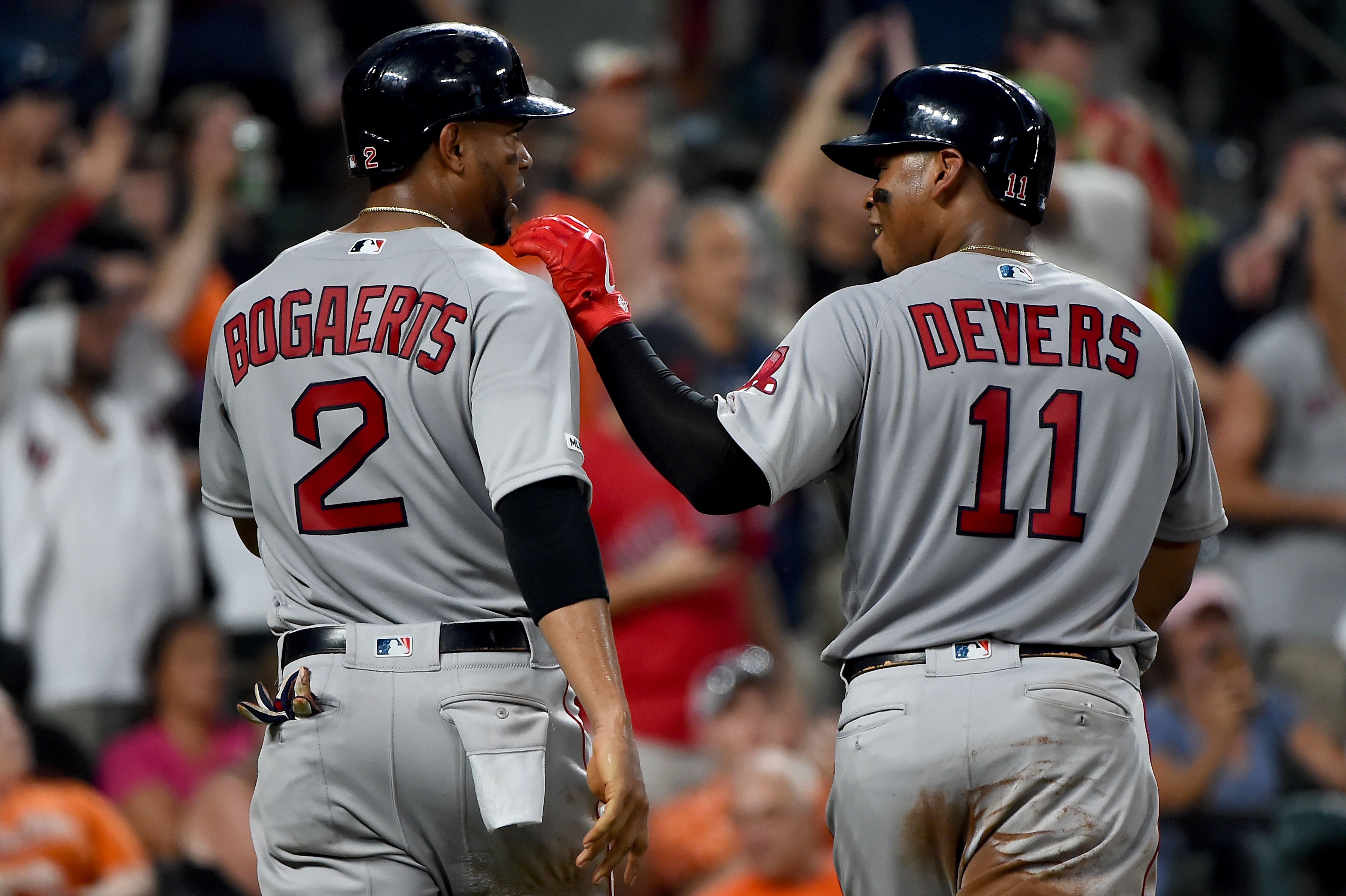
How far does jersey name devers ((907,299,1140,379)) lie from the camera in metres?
3.34

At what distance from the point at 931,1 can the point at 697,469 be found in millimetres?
7379

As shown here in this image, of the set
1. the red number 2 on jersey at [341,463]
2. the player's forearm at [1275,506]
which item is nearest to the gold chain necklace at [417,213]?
the red number 2 on jersey at [341,463]

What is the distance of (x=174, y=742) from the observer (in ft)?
22.8

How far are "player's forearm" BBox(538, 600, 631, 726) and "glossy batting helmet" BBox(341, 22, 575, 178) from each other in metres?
0.96

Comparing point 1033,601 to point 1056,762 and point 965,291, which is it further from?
point 965,291

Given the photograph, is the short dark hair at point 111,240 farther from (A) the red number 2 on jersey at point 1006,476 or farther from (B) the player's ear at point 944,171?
(A) the red number 2 on jersey at point 1006,476

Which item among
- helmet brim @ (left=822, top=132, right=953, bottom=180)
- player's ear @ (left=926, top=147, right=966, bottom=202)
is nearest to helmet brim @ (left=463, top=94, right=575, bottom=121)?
helmet brim @ (left=822, top=132, right=953, bottom=180)

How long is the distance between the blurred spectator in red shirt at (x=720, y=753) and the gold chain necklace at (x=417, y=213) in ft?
11.5

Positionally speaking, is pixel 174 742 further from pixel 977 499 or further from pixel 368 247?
pixel 977 499

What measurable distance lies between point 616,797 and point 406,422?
2.50 ft

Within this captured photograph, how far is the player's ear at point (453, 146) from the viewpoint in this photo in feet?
10.9

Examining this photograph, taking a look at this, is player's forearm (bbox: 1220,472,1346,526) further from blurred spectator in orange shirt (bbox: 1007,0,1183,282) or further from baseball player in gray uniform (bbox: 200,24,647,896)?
baseball player in gray uniform (bbox: 200,24,647,896)

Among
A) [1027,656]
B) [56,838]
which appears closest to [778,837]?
[56,838]

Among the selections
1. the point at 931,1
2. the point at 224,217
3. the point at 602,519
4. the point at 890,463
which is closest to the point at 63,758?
the point at 602,519
